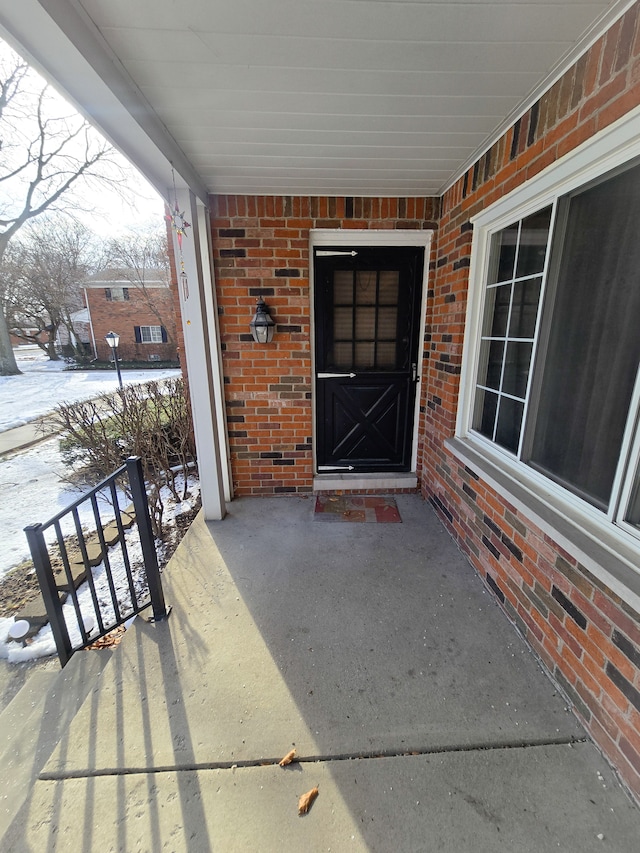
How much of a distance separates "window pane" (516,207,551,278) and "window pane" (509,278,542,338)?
→ 0.20 feet

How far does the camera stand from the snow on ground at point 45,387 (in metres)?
8.70

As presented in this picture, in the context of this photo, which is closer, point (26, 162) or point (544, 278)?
point (544, 278)

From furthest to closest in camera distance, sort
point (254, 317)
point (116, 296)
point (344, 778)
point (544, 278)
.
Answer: point (116, 296) → point (254, 317) → point (544, 278) → point (344, 778)

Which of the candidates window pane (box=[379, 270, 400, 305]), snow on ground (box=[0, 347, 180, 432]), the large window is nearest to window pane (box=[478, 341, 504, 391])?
the large window

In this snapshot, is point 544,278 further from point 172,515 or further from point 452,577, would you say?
point 172,515

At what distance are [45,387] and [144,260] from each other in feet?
27.9

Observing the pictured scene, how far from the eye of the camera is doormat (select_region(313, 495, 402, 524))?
2.95 meters

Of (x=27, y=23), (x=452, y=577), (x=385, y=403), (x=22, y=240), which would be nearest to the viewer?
(x=27, y=23)

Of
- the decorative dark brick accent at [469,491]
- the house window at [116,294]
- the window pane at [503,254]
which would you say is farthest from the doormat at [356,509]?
the house window at [116,294]

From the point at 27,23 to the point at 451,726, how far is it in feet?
9.28

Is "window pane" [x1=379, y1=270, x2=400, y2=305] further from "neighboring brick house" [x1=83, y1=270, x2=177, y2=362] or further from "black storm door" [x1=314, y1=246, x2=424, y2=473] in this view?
"neighboring brick house" [x1=83, y1=270, x2=177, y2=362]

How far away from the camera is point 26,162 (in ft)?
34.8

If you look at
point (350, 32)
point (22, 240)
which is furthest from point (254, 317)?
point (22, 240)

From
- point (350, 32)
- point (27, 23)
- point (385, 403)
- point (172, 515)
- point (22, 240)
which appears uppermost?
point (22, 240)
